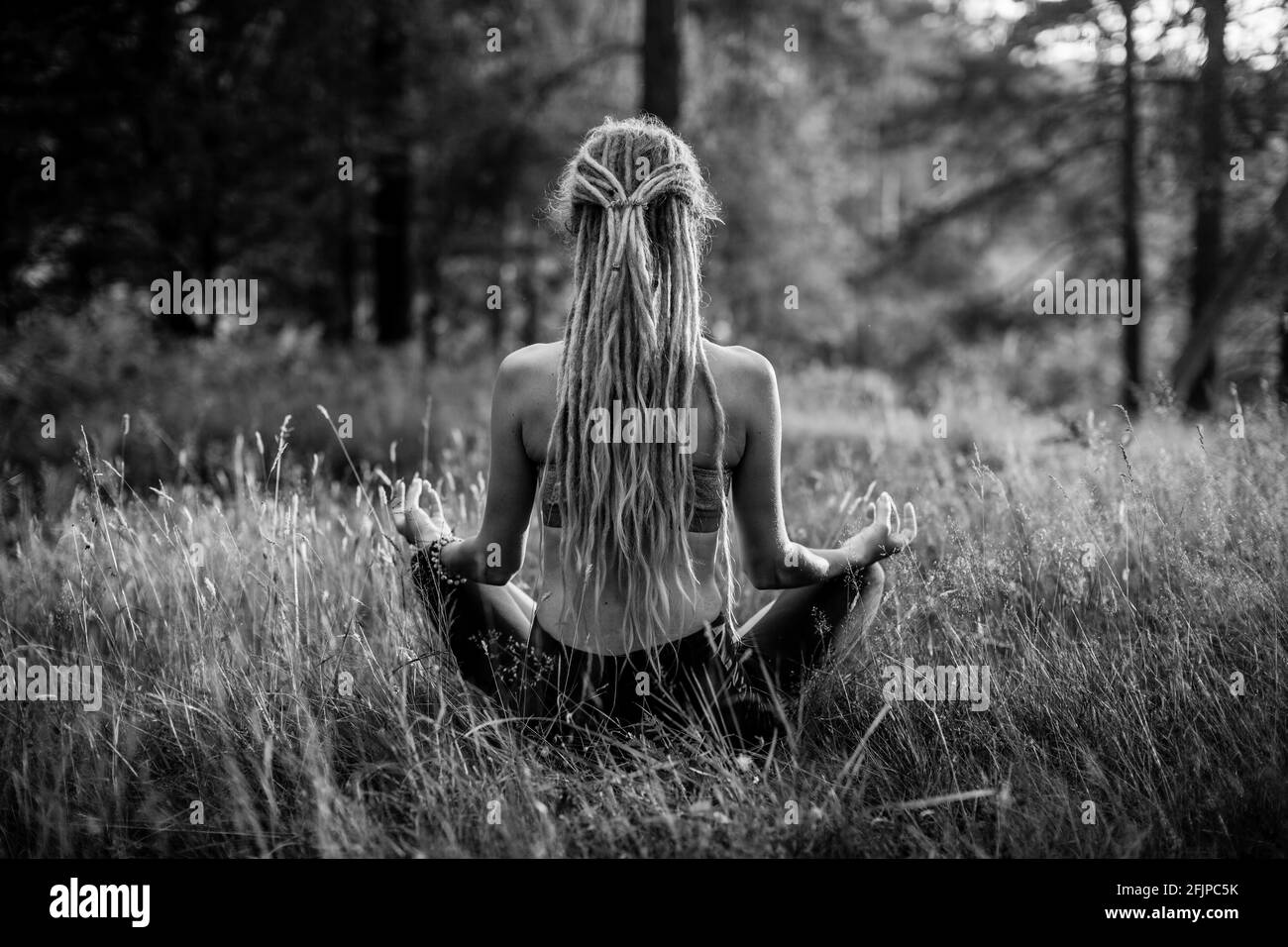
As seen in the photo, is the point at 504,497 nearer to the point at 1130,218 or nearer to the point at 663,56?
the point at 663,56

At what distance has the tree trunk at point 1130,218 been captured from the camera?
9.60 meters

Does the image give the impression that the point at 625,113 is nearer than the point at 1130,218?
No

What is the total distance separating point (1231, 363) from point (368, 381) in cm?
860

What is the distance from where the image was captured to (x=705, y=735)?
92.7 inches

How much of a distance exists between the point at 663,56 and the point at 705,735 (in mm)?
7163

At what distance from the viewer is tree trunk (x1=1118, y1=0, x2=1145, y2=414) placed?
9.60 m

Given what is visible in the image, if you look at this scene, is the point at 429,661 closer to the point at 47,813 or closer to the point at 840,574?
the point at 47,813

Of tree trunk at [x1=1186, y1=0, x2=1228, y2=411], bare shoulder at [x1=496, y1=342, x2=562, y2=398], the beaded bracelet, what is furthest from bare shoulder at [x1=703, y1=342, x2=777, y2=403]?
tree trunk at [x1=1186, y1=0, x2=1228, y2=411]

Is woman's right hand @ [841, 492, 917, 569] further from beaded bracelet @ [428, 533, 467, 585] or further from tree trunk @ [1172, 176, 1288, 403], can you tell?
tree trunk @ [1172, 176, 1288, 403]

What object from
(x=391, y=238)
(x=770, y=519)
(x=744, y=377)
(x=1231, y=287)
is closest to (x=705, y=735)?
(x=770, y=519)

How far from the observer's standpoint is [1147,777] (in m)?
2.19

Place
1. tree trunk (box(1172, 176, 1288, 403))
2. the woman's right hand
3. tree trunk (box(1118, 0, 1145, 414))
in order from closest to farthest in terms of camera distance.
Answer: the woman's right hand, tree trunk (box(1172, 176, 1288, 403)), tree trunk (box(1118, 0, 1145, 414))
